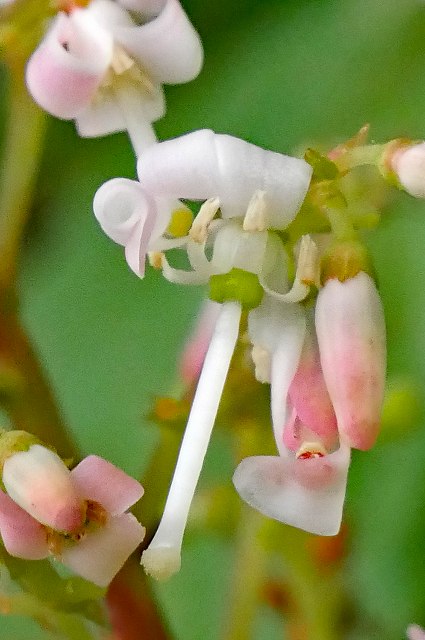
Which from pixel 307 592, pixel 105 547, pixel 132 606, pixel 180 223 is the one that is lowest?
pixel 307 592

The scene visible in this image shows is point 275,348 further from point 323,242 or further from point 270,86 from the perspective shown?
point 270,86

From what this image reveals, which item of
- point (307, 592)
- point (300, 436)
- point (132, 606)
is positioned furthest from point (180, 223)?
point (307, 592)

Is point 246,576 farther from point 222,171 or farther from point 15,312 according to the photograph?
point 222,171

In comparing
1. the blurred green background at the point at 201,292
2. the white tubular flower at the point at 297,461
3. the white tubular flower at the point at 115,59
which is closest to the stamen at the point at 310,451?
the white tubular flower at the point at 297,461

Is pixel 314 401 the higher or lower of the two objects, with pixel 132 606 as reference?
higher

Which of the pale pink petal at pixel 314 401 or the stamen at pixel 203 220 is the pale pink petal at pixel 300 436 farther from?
the stamen at pixel 203 220

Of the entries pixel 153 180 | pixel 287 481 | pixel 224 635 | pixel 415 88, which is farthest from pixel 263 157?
pixel 415 88
